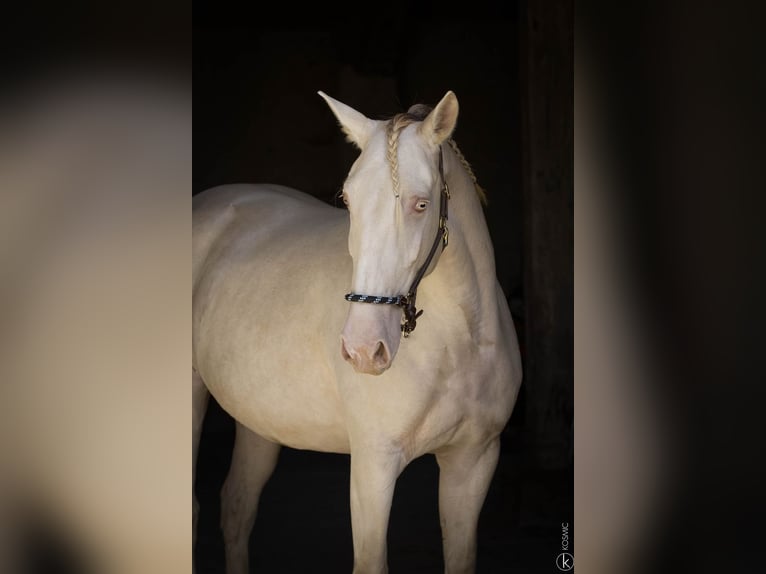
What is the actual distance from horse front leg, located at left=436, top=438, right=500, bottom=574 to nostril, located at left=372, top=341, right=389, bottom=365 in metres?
0.80

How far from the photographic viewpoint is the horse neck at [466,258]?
3492 mm

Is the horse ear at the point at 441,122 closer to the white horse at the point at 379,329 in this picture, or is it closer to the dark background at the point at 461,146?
the white horse at the point at 379,329

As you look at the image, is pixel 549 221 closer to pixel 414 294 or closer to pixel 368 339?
pixel 414 294

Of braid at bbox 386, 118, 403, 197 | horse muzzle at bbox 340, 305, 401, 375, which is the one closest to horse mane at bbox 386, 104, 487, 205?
braid at bbox 386, 118, 403, 197

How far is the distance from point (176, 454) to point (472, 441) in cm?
111

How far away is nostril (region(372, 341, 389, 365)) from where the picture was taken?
120 inches

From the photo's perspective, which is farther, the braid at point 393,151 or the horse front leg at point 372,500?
the horse front leg at point 372,500

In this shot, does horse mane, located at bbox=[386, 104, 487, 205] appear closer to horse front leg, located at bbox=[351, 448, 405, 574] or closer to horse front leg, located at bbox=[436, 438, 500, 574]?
horse front leg, located at bbox=[351, 448, 405, 574]

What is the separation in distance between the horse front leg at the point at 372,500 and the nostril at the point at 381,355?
52cm

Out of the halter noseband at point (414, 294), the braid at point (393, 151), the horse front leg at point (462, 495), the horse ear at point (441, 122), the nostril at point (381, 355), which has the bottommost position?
the horse front leg at point (462, 495)

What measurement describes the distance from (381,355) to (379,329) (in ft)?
0.28

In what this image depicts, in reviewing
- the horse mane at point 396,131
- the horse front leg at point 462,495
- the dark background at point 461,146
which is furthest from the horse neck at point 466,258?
the dark background at point 461,146

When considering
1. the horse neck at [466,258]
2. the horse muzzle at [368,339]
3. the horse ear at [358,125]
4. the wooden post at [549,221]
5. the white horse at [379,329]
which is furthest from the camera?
the wooden post at [549,221]

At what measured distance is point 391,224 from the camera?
10.2 feet
